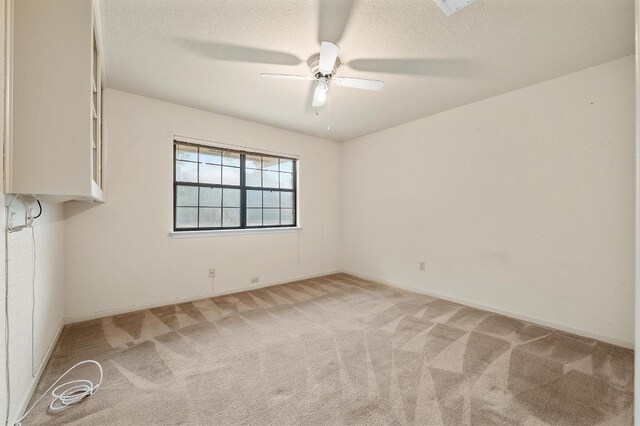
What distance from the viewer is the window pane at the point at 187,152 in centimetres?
349

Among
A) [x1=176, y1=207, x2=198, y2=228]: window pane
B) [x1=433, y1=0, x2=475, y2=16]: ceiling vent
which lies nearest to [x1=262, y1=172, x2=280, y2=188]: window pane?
[x1=176, y1=207, x2=198, y2=228]: window pane

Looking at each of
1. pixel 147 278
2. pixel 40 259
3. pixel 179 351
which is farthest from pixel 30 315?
pixel 147 278

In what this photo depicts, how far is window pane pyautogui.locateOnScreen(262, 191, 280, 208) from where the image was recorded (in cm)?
427

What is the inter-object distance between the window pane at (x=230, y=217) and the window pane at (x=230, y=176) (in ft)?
1.35

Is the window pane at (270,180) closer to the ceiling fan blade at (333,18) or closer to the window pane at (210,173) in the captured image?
the window pane at (210,173)

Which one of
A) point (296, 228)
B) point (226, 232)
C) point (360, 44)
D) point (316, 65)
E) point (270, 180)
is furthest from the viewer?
point (296, 228)

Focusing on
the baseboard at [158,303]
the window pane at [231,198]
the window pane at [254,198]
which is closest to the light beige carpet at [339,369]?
the baseboard at [158,303]

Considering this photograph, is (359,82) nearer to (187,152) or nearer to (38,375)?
(187,152)

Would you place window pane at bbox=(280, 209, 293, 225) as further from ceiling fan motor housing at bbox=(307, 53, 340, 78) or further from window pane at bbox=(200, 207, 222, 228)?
ceiling fan motor housing at bbox=(307, 53, 340, 78)

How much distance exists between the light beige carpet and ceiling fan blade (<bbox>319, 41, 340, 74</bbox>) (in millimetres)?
2281

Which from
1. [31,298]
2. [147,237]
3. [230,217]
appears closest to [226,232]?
[230,217]

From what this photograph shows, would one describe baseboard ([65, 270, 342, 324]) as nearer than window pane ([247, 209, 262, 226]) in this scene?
Yes

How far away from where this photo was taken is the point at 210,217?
3740 mm

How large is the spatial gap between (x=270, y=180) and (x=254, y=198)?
0.42 meters
